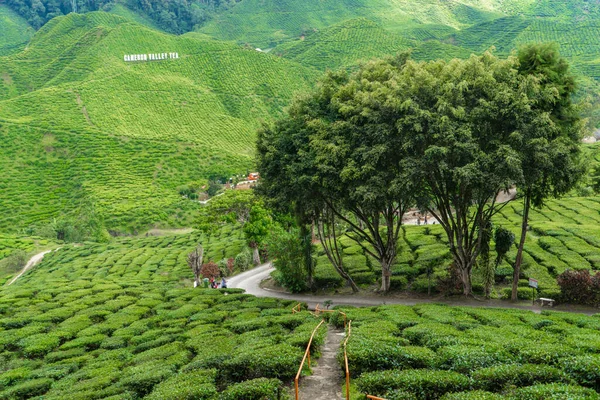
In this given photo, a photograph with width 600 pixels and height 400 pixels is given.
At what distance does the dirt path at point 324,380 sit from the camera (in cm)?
1192

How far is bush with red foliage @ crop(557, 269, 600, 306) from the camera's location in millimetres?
23000

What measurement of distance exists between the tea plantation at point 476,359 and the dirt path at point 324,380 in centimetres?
61

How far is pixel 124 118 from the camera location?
335ft

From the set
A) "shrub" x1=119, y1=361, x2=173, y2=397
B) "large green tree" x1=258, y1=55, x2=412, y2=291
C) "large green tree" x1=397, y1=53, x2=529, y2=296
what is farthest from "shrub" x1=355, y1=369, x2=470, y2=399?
"large green tree" x1=258, y1=55, x2=412, y2=291

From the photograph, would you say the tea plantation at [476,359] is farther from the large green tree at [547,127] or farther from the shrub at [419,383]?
the large green tree at [547,127]

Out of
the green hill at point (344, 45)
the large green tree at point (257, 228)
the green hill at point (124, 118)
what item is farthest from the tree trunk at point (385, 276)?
the green hill at point (344, 45)

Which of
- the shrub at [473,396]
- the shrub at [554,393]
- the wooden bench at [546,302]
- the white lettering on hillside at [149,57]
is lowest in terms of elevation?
the wooden bench at [546,302]

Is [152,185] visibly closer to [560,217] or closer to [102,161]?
[102,161]

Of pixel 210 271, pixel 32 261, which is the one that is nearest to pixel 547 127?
pixel 210 271

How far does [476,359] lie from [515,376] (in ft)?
4.21

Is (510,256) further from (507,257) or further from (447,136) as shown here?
(447,136)

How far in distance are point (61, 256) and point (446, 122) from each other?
47.5 metres

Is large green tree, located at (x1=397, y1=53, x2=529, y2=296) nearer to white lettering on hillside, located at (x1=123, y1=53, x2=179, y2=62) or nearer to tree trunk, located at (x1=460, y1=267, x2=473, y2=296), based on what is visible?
tree trunk, located at (x1=460, y1=267, x2=473, y2=296)

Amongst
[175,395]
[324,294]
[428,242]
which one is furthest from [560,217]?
[175,395]
